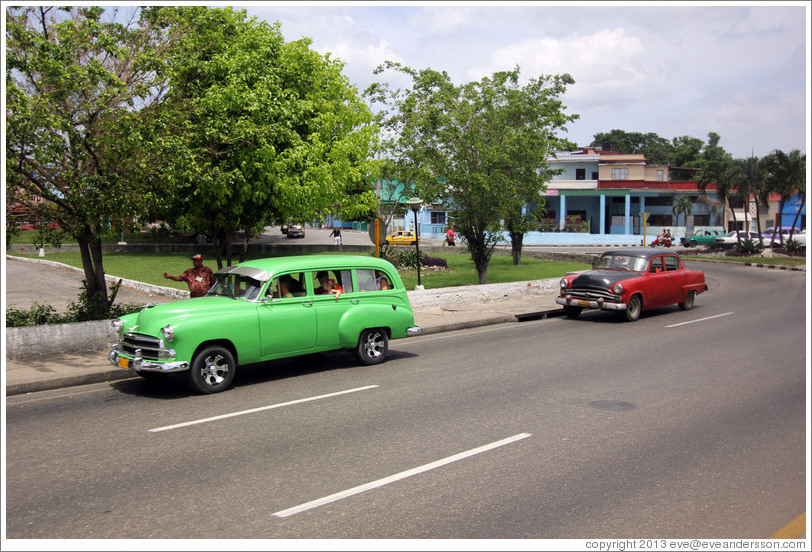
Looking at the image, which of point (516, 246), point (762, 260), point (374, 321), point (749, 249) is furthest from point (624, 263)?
point (749, 249)

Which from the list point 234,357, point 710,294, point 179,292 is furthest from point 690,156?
point 234,357

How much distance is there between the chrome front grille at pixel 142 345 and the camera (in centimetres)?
901

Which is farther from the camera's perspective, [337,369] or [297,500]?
[337,369]

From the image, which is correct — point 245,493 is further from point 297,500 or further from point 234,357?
point 234,357

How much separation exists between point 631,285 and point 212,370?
1125cm

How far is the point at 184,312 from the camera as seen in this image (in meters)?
9.26

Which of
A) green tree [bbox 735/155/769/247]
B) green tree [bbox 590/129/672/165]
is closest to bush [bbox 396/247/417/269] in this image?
green tree [bbox 735/155/769/247]

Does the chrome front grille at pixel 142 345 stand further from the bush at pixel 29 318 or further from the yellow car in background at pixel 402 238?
the yellow car in background at pixel 402 238

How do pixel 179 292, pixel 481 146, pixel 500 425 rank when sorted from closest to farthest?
pixel 500 425 < pixel 179 292 < pixel 481 146

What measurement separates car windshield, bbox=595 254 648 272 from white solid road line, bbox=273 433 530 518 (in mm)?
11578

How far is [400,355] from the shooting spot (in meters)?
12.4

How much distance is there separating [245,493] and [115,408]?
3.77 meters

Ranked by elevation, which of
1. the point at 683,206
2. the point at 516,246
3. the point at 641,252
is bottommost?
the point at 641,252

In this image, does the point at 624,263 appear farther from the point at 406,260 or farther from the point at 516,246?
the point at 516,246
